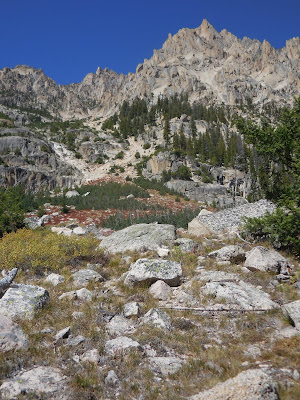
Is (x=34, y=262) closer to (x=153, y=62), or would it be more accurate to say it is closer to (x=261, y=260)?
(x=261, y=260)

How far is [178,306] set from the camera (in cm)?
634

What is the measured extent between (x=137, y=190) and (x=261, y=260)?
39804mm

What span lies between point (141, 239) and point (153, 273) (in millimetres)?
5433

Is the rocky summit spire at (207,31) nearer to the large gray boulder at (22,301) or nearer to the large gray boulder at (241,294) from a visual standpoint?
the large gray boulder at (241,294)

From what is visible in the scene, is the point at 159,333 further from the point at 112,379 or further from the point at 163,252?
the point at 163,252

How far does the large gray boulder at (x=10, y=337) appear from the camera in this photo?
14.0 feet

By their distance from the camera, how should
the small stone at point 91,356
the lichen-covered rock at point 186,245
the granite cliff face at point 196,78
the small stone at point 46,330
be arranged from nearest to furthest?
the small stone at point 91,356 < the small stone at point 46,330 < the lichen-covered rock at point 186,245 < the granite cliff face at point 196,78

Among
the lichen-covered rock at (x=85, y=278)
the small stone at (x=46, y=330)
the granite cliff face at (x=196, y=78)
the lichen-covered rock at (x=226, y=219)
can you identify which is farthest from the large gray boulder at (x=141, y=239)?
the granite cliff face at (x=196, y=78)

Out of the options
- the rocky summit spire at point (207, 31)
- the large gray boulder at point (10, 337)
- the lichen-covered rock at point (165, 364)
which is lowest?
the lichen-covered rock at point (165, 364)

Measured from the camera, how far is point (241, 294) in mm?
6355

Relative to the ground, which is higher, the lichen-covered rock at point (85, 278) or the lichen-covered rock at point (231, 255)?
the lichen-covered rock at point (231, 255)

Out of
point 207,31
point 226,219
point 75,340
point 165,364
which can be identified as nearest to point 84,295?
point 75,340

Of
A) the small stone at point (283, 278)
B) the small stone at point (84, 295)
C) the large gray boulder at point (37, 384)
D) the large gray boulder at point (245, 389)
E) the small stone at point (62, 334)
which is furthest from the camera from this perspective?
the small stone at point (283, 278)

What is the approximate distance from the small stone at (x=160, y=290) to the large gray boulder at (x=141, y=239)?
4.54 m
